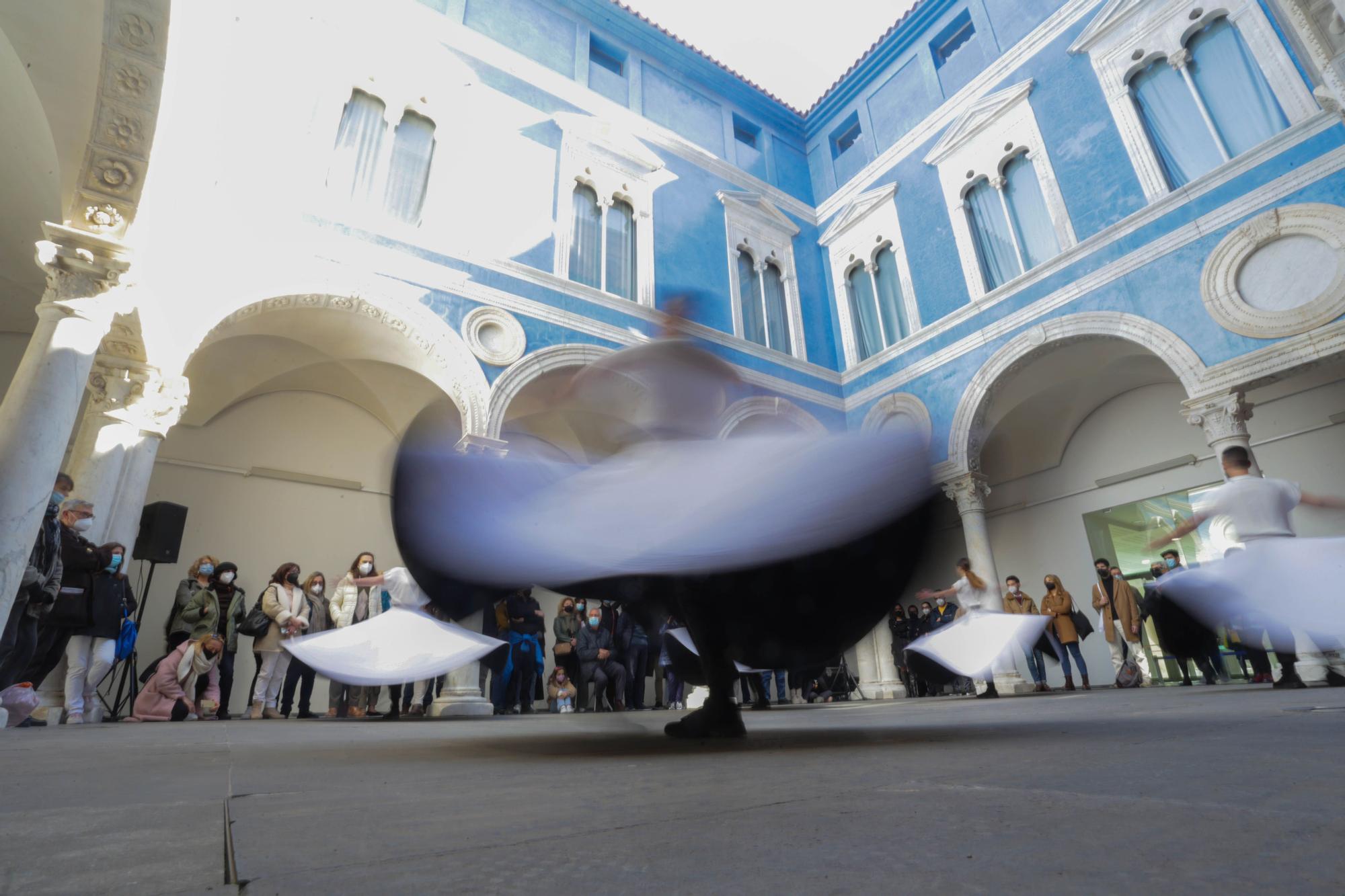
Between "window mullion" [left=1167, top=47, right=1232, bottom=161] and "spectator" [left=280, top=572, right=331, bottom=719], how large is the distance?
40.5 ft

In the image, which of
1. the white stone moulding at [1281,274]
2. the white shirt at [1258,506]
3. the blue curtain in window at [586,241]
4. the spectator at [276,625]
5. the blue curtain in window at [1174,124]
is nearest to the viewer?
the white shirt at [1258,506]

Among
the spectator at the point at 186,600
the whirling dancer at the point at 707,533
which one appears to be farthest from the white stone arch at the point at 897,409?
the whirling dancer at the point at 707,533

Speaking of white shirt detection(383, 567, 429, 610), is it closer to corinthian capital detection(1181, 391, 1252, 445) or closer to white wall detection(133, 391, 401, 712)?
white wall detection(133, 391, 401, 712)

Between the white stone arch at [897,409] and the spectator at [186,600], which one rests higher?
the white stone arch at [897,409]

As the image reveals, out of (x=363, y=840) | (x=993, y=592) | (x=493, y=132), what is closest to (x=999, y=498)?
(x=993, y=592)

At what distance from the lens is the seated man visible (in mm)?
7832

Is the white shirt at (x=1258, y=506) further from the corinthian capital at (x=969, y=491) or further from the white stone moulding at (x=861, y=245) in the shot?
the white stone moulding at (x=861, y=245)

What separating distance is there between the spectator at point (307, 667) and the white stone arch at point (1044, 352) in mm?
9051

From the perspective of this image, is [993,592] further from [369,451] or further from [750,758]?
[369,451]

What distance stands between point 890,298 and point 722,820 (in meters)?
13.3

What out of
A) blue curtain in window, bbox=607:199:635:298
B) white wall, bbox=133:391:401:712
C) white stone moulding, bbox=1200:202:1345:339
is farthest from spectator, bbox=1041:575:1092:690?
white wall, bbox=133:391:401:712

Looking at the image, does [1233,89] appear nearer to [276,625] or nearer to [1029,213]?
[1029,213]

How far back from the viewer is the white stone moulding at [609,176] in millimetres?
11273

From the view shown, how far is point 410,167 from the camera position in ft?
32.8
